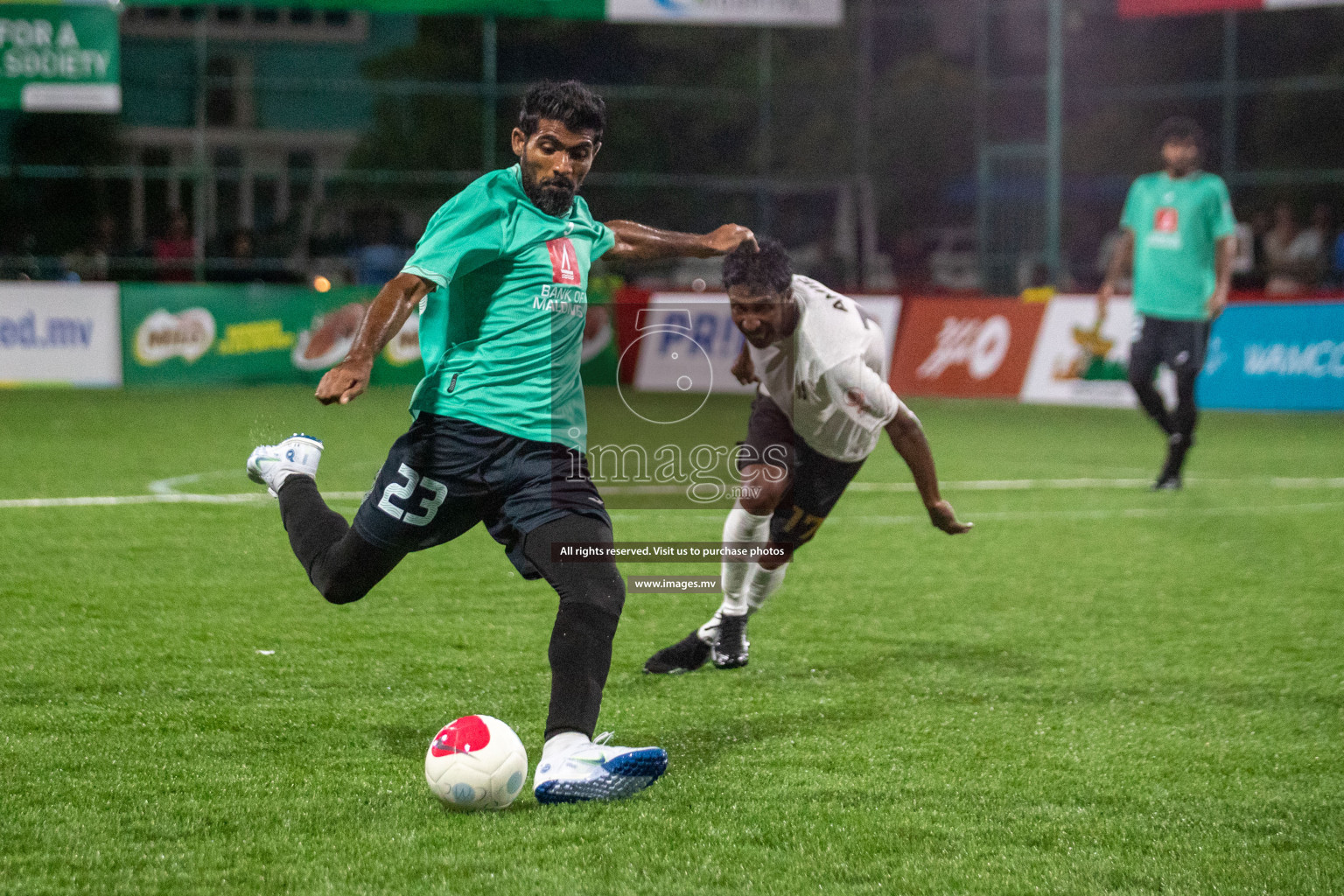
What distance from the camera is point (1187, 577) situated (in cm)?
725

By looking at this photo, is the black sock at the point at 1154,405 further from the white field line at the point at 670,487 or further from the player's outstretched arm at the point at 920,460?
the player's outstretched arm at the point at 920,460

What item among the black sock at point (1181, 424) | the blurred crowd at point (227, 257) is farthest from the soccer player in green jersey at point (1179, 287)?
the blurred crowd at point (227, 257)

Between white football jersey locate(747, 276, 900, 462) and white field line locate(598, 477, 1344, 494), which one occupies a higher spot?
white football jersey locate(747, 276, 900, 462)

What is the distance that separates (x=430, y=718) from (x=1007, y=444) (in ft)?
29.7

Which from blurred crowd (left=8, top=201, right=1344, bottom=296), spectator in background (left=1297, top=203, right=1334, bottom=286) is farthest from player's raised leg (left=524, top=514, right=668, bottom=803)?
spectator in background (left=1297, top=203, right=1334, bottom=286)

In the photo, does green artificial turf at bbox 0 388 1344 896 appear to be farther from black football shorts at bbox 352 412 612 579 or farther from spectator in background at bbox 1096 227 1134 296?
spectator in background at bbox 1096 227 1134 296

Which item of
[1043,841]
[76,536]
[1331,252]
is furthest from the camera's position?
[1331,252]

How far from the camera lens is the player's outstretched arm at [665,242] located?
4.62m

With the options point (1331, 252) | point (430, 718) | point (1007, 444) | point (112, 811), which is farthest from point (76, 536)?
point (1331, 252)

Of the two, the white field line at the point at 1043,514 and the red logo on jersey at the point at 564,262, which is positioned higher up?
the red logo on jersey at the point at 564,262

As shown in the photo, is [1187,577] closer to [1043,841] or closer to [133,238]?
[1043,841]

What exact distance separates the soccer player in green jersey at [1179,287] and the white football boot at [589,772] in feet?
Answer: 23.4

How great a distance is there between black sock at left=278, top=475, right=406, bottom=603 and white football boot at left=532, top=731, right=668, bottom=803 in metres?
0.74

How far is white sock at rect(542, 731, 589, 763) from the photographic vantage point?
386 cm
